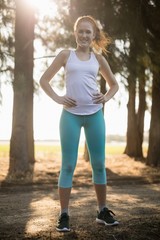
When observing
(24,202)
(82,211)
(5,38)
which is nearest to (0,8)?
(5,38)

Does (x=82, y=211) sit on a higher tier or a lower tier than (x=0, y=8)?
lower

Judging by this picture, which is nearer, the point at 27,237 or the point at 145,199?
the point at 27,237

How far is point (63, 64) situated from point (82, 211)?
1940mm

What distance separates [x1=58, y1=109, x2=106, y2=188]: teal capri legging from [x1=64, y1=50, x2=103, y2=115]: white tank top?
7 cm

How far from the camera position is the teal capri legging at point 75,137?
3.84 metres

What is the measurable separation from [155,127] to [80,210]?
8202mm

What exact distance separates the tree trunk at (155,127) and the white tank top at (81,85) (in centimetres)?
903

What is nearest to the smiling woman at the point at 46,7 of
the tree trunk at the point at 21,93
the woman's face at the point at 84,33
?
the tree trunk at the point at 21,93

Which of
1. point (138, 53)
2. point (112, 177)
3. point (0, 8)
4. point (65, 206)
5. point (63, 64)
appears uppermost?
point (0, 8)

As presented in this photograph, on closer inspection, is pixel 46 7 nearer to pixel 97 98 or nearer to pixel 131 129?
pixel 131 129

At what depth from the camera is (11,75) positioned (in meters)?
10.7

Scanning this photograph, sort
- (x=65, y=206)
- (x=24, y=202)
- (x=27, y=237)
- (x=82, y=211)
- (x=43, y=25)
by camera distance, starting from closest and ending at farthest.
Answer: (x=27, y=237) → (x=65, y=206) → (x=82, y=211) → (x=24, y=202) → (x=43, y=25)

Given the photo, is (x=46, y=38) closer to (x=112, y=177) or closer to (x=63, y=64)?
(x=112, y=177)

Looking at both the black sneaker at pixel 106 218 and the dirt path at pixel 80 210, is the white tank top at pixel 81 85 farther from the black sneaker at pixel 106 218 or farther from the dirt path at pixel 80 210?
the dirt path at pixel 80 210
